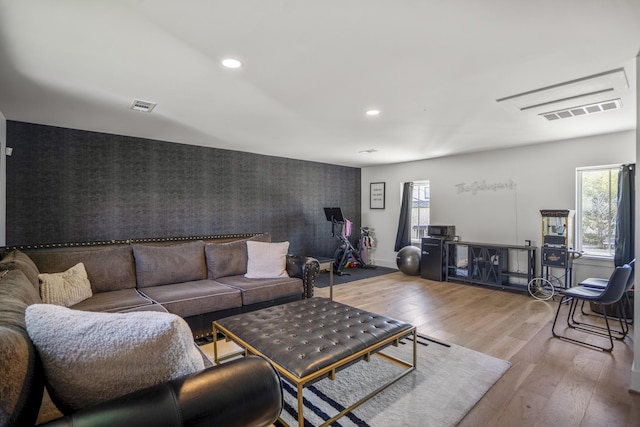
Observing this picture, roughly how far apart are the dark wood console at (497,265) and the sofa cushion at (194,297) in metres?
4.03

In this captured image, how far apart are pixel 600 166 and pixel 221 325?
17.1 feet

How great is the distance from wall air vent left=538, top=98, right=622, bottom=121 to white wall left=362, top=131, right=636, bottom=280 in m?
1.49

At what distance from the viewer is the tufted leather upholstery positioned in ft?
5.88

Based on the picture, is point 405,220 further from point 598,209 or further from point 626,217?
point 626,217

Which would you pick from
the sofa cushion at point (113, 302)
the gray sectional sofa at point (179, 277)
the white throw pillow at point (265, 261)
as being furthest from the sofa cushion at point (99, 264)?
the white throw pillow at point (265, 261)

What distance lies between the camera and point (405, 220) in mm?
6535

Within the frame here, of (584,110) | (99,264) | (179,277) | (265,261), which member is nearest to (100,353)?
(99,264)

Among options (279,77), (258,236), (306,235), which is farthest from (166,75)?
(306,235)

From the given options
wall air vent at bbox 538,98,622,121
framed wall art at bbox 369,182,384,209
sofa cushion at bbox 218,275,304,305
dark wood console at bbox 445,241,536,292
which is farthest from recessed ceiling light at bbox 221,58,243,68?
framed wall art at bbox 369,182,384,209

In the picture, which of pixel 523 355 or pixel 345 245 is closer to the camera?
pixel 523 355

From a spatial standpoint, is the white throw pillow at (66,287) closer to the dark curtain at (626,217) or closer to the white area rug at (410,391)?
the white area rug at (410,391)

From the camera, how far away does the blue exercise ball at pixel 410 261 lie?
596cm

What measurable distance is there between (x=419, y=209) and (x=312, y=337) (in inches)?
202

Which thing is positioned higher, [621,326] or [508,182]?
[508,182]
